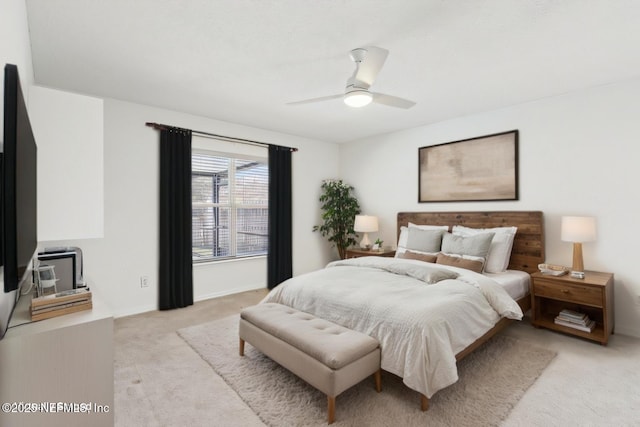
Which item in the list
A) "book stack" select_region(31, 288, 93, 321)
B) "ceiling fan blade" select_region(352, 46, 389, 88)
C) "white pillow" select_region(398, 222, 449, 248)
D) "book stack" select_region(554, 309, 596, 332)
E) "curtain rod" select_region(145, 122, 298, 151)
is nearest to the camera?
"book stack" select_region(31, 288, 93, 321)

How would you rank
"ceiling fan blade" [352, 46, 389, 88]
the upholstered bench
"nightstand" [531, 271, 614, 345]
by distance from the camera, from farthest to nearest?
1. "nightstand" [531, 271, 614, 345]
2. "ceiling fan blade" [352, 46, 389, 88]
3. the upholstered bench

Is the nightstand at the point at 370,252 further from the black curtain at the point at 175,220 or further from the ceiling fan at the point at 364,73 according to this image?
the ceiling fan at the point at 364,73

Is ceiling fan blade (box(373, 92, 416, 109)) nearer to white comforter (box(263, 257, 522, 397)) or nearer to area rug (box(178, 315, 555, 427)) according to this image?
white comforter (box(263, 257, 522, 397))

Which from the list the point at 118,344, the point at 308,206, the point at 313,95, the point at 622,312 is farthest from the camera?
the point at 308,206

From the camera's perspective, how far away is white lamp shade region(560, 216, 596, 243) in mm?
2953

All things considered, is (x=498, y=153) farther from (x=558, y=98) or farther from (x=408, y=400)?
(x=408, y=400)

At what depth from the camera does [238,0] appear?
1.83 meters

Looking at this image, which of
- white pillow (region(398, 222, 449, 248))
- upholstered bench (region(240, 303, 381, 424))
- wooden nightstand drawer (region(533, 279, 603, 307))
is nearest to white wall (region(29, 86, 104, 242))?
upholstered bench (region(240, 303, 381, 424))

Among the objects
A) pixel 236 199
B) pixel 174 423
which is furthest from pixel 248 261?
pixel 174 423

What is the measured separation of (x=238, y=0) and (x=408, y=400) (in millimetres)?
2664

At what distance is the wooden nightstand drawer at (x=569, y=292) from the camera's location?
2721mm

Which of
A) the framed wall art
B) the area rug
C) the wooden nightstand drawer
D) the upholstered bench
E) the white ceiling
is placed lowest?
the area rug

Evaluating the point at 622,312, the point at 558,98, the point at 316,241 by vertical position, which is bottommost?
Result: the point at 622,312

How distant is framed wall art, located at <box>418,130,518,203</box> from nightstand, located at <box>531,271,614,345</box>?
3.61 feet
